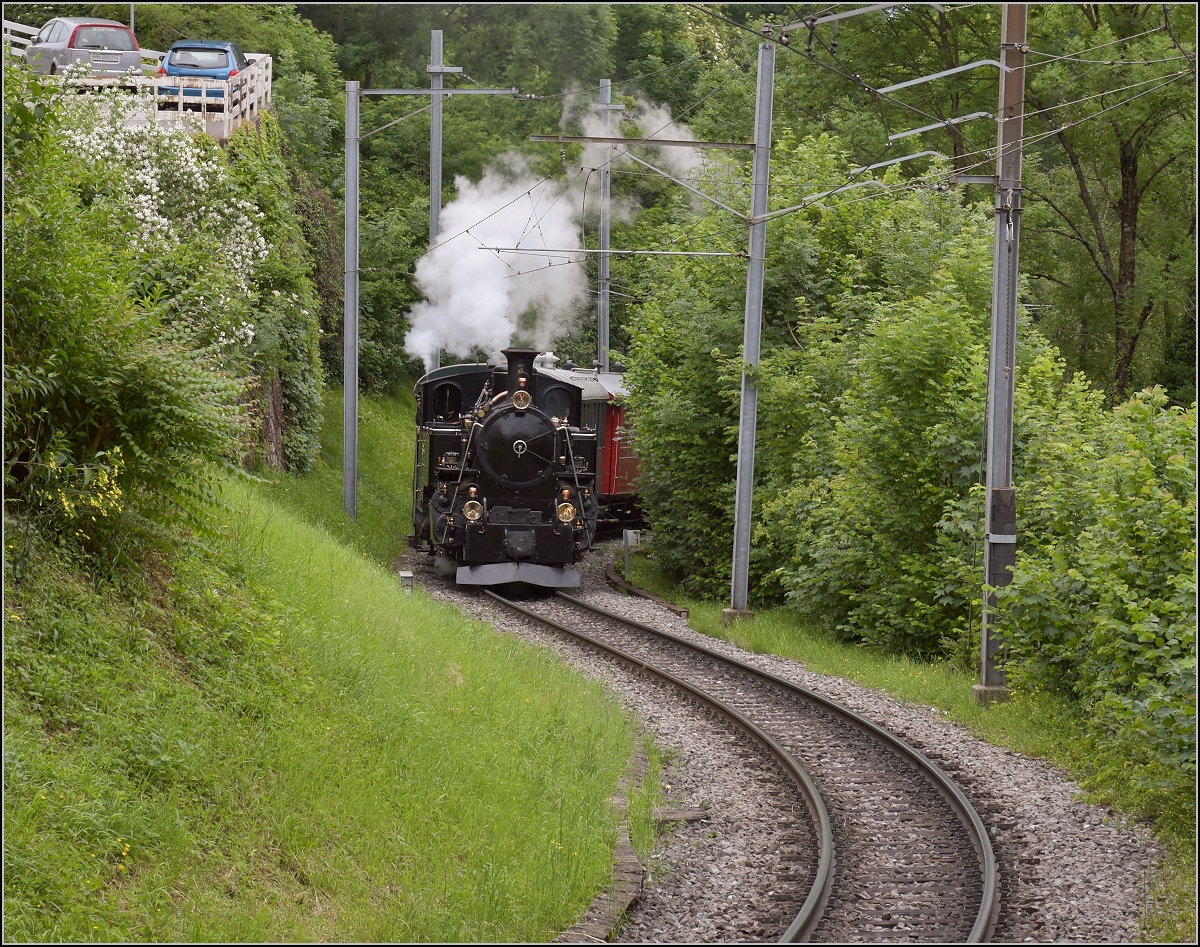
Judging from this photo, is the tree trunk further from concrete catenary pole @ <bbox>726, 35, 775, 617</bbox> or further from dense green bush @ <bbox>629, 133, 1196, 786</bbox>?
concrete catenary pole @ <bbox>726, 35, 775, 617</bbox>

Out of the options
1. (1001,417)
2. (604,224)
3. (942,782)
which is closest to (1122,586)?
(942,782)

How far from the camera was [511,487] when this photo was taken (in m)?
19.1

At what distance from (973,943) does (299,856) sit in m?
3.60

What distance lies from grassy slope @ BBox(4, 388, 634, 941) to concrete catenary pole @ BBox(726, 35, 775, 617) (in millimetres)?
7201

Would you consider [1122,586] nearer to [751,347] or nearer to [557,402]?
[751,347]

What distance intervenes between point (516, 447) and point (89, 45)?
49.9 feet

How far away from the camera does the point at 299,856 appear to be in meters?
6.72

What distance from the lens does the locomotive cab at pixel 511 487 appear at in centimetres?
1897

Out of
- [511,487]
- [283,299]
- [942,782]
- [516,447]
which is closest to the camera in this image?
[942,782]

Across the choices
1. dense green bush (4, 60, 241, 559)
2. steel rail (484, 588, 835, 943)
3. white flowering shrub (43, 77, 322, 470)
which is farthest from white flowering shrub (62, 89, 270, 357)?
dense green bush (4, 60, 241, 559)

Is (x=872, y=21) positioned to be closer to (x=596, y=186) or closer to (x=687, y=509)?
(x=596, y=186)

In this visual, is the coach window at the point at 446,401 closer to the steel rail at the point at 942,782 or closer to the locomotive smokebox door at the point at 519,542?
the locomotive smokebox door at the point at 519,542

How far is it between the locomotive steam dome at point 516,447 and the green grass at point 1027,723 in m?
3.24

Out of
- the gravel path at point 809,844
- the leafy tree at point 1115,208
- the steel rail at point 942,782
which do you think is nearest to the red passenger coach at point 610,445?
the steel rail at point 942,782
